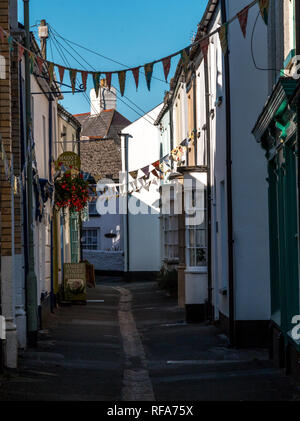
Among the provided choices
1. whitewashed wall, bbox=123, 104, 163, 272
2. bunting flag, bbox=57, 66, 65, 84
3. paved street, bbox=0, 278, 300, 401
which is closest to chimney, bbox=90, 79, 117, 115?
whitewashed wall, bbox=123, 104, 163, 272

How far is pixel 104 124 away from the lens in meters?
50.3

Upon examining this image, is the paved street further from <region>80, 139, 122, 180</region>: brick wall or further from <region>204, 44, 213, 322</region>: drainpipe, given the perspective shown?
<region>80, 139, 122, 180</region>: brick wall

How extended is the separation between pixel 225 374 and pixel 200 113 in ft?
35.2

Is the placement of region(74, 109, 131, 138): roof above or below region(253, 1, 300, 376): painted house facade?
above

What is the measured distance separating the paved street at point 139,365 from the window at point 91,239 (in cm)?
2398

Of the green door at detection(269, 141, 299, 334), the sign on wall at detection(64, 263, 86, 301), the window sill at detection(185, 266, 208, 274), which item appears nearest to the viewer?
the green door at detection(269, 141, 299, 334)

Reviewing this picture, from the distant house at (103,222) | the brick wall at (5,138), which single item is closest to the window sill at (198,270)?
the brick wall at (5,138)

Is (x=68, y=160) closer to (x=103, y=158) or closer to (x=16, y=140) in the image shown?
(x=16, y=140)

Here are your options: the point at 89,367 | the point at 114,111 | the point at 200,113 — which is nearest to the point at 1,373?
the point at 89,367

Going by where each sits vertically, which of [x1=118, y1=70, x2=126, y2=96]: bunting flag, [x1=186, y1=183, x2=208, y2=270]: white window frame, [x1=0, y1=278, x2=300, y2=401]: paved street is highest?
[x1=118, y1=70, x2=126, y2=96]: bunting flag

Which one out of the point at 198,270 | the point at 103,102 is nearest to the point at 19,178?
the point at 198,270

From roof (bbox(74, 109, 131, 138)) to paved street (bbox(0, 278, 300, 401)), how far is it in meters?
29.4

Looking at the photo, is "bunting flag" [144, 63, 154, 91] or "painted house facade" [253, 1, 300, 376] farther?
"bunting flag" [144, 63, 154, 91]

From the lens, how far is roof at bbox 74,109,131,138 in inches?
1961
